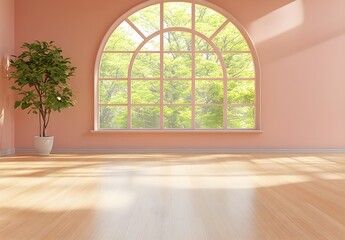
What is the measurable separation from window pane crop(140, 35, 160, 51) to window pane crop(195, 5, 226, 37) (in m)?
0.78

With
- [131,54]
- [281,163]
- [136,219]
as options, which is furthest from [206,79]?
[136,219]

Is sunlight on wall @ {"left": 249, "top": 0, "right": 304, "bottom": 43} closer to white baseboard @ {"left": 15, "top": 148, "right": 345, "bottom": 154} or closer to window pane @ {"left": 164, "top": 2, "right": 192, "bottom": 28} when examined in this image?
window pane @ {"left": 164, "top": 2, "right": 192, "bottom": 28}

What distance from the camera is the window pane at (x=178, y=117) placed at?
328 inches

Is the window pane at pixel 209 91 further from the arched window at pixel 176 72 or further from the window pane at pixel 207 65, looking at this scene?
the window pane at pixel 207 65

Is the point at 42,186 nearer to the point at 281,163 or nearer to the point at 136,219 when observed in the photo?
the point at 136,219

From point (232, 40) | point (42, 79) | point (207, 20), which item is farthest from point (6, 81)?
point (232, 40)

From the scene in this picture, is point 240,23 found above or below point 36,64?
above

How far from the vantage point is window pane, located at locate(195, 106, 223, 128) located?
8.17m

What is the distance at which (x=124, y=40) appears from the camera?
8.32 m

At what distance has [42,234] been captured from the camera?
2648 mm

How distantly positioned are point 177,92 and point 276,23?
6.97 feet

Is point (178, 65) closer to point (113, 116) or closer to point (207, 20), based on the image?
point (207, 20)

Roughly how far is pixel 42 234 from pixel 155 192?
1.57m

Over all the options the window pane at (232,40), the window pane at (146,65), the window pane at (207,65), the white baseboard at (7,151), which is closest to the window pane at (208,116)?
the window pane at (207,65)
